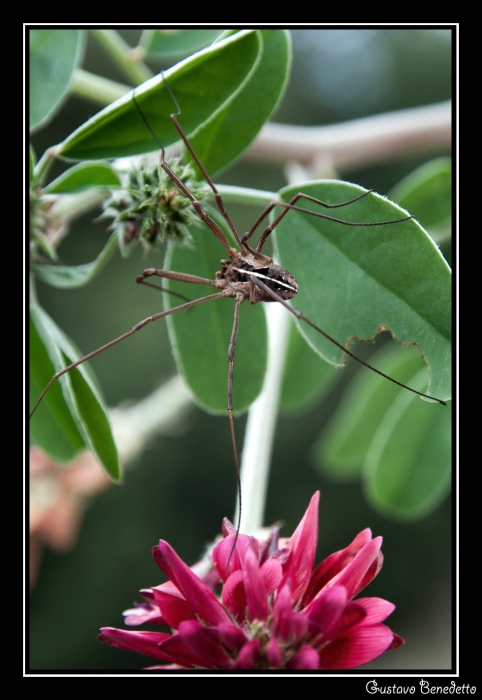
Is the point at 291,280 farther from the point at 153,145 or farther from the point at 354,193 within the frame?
the point at 153,145

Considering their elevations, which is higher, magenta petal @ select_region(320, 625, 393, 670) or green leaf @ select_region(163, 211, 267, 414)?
green leaf @ select_region(163, 211, 267, 414)

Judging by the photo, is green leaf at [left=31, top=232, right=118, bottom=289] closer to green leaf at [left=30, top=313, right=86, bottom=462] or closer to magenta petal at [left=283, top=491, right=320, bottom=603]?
green leaf at [left=30, top=313, right=86, bottom=462]

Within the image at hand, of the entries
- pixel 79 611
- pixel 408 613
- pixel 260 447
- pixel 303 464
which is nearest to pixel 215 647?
pixel 260 447

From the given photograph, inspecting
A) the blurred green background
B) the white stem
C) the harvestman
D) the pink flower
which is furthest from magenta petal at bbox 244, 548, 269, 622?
the blurred green background

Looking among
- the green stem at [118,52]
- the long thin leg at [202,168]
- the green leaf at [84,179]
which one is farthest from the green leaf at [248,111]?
the green stem at [118,52]

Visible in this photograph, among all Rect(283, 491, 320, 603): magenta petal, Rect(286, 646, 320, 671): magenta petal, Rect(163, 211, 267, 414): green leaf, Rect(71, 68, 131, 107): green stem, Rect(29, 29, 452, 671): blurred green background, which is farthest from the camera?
Rect(29, 29, 452, 671): blurred green background

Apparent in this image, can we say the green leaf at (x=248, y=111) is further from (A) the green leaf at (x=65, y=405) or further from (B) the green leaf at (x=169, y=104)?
(A) the green leaf at (x=65, y=405)

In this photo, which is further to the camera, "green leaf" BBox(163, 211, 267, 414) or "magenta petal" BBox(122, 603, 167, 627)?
"green leaf" BBox(163, 211, 267, 414)

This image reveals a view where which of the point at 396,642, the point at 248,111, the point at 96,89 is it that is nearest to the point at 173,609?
the point at 396,642
